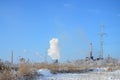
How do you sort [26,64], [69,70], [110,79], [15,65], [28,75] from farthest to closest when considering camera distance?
[69,70] → [15,65] → [26,64] → [28,75] → [110,79]

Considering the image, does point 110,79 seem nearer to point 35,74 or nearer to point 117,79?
point 117,79

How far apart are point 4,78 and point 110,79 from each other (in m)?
6.40

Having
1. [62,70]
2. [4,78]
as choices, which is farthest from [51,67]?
[4,78]

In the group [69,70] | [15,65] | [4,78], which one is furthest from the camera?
[69,70]

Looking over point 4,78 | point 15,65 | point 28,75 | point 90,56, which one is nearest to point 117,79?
point 28,75

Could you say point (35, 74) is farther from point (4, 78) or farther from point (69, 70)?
point (69, 70)

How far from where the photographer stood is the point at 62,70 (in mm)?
26406

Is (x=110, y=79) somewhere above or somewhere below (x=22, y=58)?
below

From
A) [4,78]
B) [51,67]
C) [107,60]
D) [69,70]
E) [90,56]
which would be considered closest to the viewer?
[4,78]

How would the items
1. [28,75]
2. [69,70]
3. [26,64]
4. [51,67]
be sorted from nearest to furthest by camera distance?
[28,75]
[26,64]
[51,67]
[69,70]

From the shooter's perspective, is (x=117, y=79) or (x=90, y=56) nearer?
(x=117, y=79)

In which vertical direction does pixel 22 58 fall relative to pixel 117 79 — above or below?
above

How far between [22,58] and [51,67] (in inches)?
231

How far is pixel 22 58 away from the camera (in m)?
20.3
